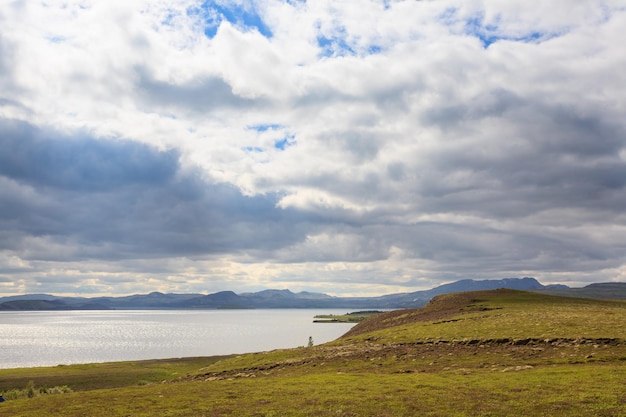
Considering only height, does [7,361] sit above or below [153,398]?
below

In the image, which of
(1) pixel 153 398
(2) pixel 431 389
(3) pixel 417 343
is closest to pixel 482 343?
(3) pixel 417 343

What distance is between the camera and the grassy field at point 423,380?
32812 mm

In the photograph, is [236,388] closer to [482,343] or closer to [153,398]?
[153,398]

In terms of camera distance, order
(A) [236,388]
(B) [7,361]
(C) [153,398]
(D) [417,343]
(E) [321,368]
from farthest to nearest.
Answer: (B) [7,361] → (D) [417,343] → (E) [321,368] → (A) [236,388] → (C) [153,398]

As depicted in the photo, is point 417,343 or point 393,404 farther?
point 417,343

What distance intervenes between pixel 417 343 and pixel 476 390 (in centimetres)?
2955

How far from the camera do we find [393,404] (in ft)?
111

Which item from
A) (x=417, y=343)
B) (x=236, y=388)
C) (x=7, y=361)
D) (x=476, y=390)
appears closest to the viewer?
(x=476, y=390)

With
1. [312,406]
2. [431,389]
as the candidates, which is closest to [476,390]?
[431,389]

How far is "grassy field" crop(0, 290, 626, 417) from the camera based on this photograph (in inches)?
1292

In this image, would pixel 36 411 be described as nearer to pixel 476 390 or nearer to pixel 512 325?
pixel 476 390

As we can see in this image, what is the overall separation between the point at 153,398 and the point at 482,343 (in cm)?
3940

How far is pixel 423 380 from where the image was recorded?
141 ft

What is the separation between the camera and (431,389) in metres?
38.3
